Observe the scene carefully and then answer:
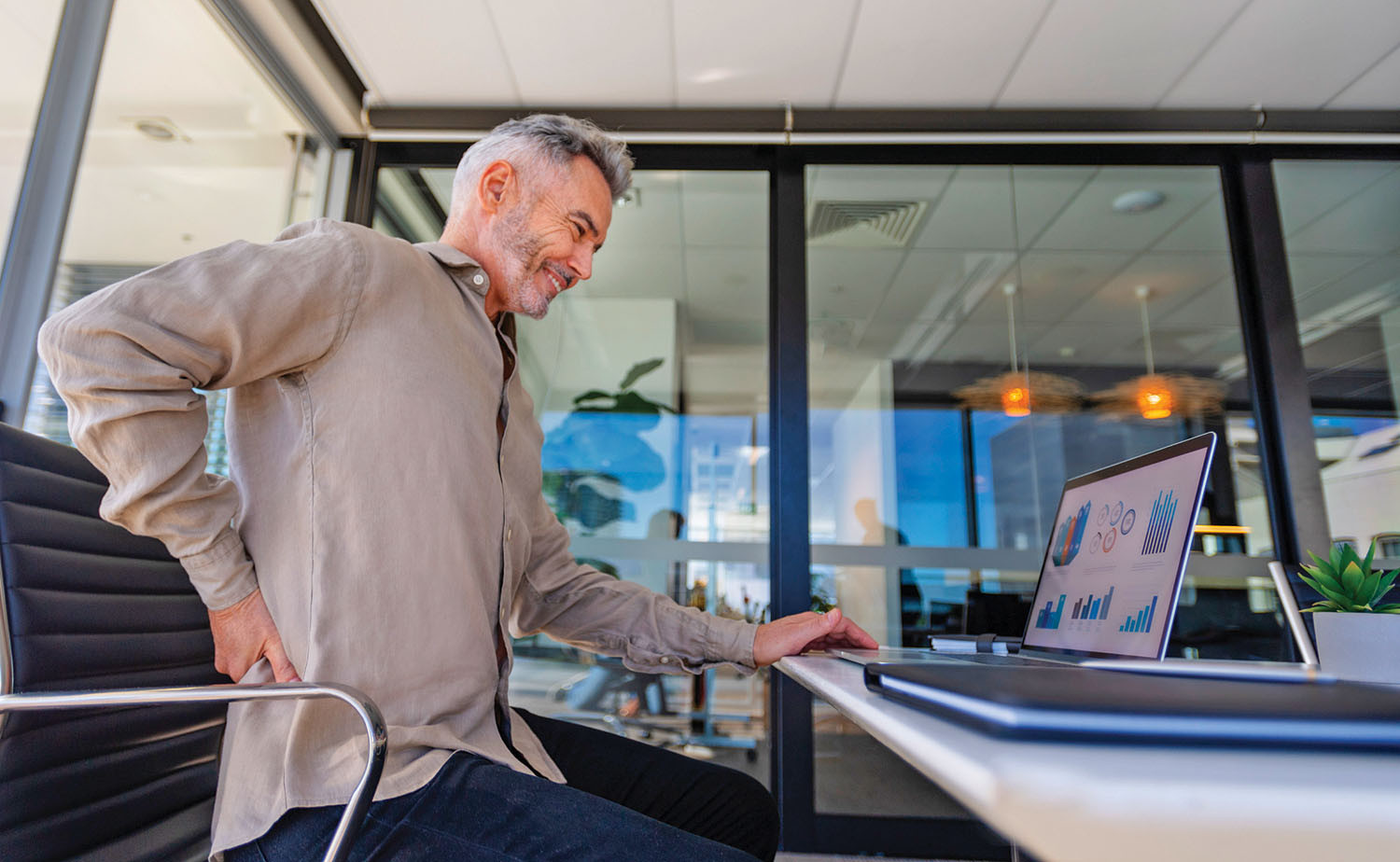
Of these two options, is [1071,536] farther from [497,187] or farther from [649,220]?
[649,220]

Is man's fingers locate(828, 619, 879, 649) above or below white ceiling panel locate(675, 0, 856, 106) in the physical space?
below

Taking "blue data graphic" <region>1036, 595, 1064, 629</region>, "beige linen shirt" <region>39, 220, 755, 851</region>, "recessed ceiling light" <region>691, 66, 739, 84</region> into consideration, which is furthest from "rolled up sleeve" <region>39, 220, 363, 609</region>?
"recessed ceiling light" <region>691, 66, 739, 84</region>

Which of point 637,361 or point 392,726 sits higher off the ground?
point 637,361

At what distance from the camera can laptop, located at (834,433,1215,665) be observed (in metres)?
0.98

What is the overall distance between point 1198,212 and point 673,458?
2.29 metres

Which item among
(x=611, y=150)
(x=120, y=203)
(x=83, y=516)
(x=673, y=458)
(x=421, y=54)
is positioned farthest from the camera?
(x=673, y=458)

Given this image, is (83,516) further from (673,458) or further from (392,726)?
(673,458)

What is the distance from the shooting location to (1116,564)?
1.16 metres

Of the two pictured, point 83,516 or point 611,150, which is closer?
point 83,516

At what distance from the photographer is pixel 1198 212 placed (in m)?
3.19

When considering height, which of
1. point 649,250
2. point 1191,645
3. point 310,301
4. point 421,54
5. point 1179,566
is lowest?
point 1191,645

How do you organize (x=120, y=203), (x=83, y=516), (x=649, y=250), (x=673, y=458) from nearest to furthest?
(x=83, y=516)
(x=120, y=203)
(x=673, y=458)
(x=649, y=250)

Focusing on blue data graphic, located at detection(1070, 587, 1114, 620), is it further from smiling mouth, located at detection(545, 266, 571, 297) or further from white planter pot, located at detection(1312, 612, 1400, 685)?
smiling mouth, located at detection(545, 266, 571, 297)

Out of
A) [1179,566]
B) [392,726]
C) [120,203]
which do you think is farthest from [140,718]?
[120,203]
